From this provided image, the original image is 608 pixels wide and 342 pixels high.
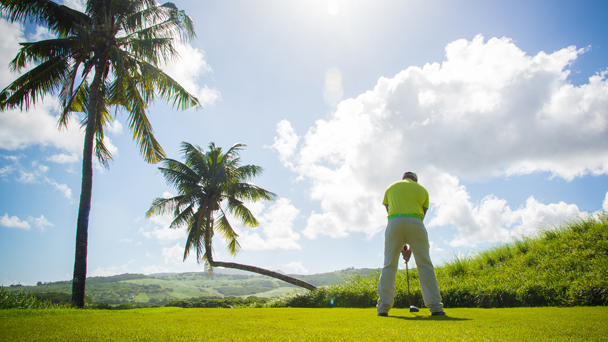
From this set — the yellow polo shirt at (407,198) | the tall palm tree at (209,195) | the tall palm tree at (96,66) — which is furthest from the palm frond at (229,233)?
the yellow polo shirt at (407,198)

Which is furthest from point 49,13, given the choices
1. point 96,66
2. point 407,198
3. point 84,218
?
point 407,198

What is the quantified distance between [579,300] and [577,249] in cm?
353

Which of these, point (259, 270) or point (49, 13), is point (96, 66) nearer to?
point (49, 13)

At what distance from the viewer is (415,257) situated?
14.7 feet

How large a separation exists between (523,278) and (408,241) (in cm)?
469

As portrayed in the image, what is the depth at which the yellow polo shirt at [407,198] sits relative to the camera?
14.9 feet

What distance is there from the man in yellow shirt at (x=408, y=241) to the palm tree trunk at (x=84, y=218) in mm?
8497

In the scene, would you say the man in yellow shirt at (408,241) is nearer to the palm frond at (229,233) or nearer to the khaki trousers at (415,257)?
the khaki trousers at (415,257)

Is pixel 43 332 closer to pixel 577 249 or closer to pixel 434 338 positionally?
pixel 434 338

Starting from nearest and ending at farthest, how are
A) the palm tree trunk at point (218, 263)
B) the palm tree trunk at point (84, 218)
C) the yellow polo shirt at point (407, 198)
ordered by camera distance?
the yellow polo shirt at point (407, 198), the palm tree trunk at point (84, 218), the palm tree trunk at point (218, 263)

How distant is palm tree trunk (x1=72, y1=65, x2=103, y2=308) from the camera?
8.34 meters

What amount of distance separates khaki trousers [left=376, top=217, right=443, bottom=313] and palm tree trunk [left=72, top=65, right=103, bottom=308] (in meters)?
8.47

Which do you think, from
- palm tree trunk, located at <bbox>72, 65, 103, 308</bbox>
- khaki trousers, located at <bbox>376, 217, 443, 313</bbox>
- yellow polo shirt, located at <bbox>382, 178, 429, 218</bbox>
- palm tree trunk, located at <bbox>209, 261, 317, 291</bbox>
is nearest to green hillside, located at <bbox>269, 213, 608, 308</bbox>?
khaki trousers, located at <bbox>376, 217, 443, 313</bbox>

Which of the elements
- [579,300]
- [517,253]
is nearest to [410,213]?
[579,300]
